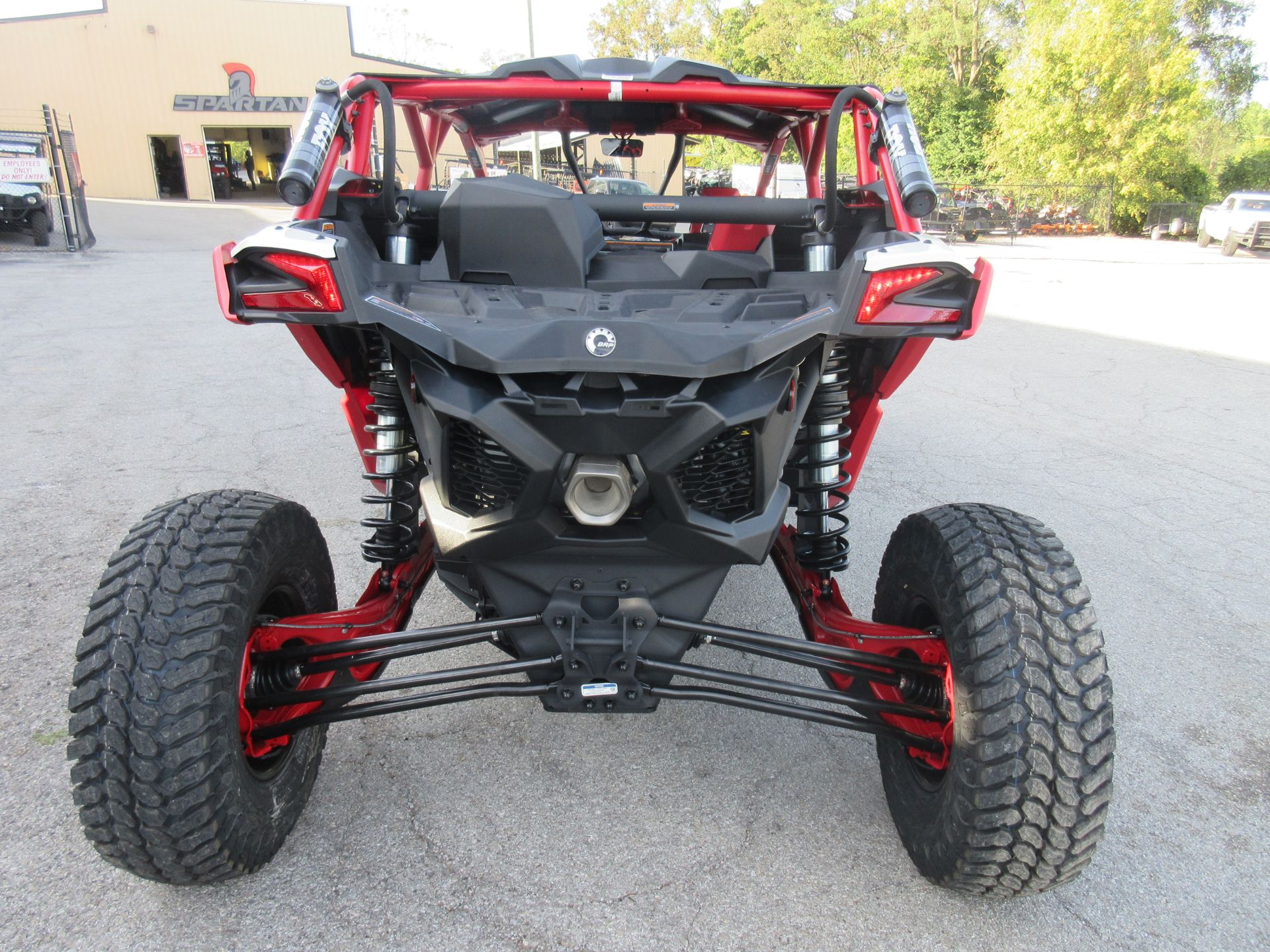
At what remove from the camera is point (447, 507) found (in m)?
1.93

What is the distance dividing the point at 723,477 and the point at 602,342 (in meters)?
0.43

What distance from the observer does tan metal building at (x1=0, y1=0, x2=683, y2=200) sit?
3366cm

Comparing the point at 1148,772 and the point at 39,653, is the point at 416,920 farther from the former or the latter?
the point at 1148,772

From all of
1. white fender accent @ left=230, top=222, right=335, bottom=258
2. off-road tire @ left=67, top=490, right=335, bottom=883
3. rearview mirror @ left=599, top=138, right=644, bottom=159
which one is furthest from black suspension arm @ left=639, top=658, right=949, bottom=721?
rearview mirror @ left=599, top=138, right=644, bottom=159

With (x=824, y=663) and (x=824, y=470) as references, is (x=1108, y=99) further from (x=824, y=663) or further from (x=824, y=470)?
(x=824, y=663)

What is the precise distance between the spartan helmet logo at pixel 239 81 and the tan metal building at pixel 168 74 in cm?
4

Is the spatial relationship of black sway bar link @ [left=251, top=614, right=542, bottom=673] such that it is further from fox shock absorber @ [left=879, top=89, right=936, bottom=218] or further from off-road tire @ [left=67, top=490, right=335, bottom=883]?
fox shock absorber @ [left=879, top=89, right=936, bottom=218]

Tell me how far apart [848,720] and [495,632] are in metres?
0.88

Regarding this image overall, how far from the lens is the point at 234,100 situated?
3572 cm

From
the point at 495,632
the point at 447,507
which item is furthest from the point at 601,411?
the point at 495,632

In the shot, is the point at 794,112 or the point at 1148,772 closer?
the point at 1148,772

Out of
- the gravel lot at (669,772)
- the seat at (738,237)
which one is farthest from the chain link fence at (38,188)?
the seat at (738,237)

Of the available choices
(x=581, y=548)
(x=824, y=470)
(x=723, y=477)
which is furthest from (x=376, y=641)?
(x=824, y=470)

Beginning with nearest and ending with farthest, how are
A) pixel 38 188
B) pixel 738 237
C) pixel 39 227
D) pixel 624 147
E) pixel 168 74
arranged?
pixel 738 237, pixel 624 147, pixel 38 188, pixel 39 227, pixel 168 74
